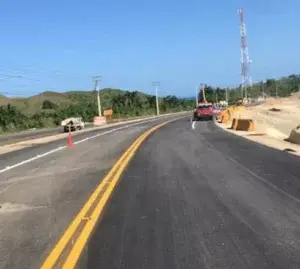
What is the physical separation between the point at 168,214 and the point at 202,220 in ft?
2.39

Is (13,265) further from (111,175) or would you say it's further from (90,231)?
(111,175)

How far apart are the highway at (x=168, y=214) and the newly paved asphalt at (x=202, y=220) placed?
0.04ft

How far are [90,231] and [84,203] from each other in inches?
95.8

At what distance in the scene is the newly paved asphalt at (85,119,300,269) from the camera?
6477mm

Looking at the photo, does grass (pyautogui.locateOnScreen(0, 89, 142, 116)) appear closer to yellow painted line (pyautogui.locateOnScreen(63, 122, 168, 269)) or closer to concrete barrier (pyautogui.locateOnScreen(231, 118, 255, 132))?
concrete barrier (pyautogui.locateOnScreen(231, 118, 255, 132))

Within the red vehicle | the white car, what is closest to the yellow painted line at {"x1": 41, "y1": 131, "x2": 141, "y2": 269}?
the white car

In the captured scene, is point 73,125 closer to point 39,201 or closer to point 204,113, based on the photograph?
point 204,113

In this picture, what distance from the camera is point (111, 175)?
1457cm

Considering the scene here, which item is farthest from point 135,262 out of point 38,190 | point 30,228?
point 38,190

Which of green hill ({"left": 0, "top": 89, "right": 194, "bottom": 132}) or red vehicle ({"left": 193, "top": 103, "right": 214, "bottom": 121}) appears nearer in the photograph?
red vehicle ({"left": 193, "top": 103, "right": 214, "bottom": 121})

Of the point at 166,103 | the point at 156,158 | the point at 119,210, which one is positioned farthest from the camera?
the point at 166,103

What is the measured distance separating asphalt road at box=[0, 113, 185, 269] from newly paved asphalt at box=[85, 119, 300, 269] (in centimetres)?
65

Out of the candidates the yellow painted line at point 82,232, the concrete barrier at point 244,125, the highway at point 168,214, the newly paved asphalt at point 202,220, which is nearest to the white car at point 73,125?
the concrete barrier at point 244,125

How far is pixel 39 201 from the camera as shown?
11008 millimetres
